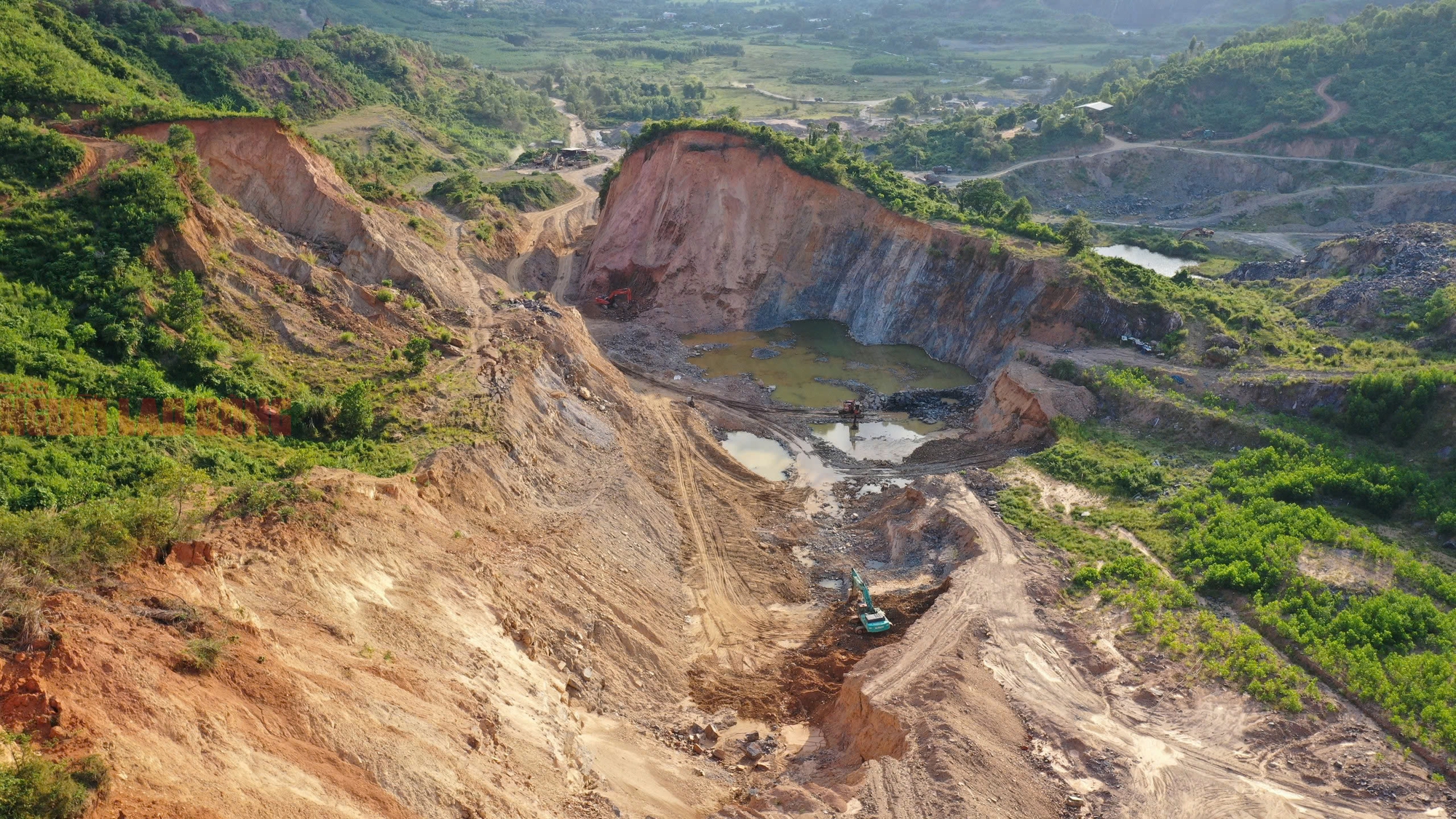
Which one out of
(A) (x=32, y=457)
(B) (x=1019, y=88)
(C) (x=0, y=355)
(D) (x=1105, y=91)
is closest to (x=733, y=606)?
(A) (x=32, y=457)

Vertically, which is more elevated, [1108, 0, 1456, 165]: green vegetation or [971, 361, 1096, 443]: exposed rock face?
[1108, 0, 1456, 165]: green vegetation

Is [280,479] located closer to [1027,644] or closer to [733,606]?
[733,606]

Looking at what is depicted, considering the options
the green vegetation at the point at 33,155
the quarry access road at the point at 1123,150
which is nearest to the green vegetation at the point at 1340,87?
the quarry access road at the point at 1123,150

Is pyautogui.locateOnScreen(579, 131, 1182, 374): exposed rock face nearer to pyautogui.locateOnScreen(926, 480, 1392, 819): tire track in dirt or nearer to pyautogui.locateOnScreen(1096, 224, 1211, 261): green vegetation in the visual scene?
pyautogui.locateOnScreen(926, 480, 1392, 819): tire track in dirt

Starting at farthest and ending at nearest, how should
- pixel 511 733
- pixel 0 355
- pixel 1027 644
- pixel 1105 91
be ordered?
1. pixel 1105 91
2. pixel 1027 644
3. pixel 0 355
4. pixel 511 733

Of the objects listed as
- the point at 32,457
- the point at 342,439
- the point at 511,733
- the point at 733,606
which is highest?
the point at 32,457

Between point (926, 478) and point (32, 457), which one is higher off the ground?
point (32, 457)

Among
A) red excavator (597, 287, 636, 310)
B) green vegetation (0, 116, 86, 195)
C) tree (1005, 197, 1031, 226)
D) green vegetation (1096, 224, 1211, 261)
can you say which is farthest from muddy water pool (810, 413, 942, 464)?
green vegetation (1096, 224, 1211, 261)
